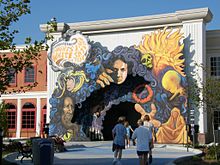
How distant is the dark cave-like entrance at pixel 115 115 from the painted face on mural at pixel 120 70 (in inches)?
164

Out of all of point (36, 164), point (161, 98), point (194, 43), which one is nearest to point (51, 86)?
point (161, 98)

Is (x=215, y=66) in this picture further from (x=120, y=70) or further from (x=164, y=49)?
(x=120, y=70)

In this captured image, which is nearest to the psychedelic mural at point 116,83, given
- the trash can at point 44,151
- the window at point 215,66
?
the window at point 215,66

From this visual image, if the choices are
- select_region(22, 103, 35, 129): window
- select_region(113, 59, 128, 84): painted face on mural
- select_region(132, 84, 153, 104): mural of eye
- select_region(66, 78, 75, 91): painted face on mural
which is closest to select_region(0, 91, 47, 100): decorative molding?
select_region(22, 103, 35, 129): window

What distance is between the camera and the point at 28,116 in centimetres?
4094

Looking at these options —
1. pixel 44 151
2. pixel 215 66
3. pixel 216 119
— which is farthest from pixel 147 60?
pixel 44 151

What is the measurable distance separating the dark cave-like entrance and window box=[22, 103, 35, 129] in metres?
9.06

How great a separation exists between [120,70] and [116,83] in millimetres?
1001

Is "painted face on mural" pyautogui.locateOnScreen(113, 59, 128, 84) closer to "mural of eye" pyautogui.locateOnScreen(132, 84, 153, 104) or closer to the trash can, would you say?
"mural of eye" pyautogui.locateOnScreen(132, 84, 153, 104)

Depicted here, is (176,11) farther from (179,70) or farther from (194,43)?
(179,70)

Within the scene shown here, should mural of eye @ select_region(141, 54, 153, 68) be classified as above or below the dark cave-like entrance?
above

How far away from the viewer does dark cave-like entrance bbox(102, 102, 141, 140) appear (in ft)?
113

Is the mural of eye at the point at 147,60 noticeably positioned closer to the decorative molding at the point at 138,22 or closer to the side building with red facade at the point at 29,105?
the decorative molding at the point at 138,22

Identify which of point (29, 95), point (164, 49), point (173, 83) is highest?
point (164, 49)
